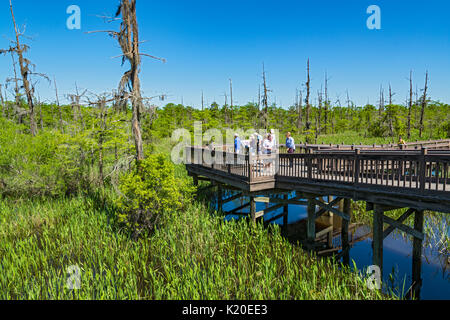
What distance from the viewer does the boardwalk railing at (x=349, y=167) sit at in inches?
253

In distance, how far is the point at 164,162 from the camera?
10.3 metres

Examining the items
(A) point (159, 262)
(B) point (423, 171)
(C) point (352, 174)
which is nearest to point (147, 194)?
(A) point (159, 262)

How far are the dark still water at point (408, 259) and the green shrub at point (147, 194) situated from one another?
7492 mm

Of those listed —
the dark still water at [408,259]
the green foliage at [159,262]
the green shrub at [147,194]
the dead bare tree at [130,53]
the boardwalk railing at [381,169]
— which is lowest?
the dark still water at [408,259]

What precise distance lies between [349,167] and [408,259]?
4730mm

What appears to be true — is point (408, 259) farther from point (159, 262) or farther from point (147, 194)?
point (147, 194)

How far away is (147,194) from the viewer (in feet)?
31.9

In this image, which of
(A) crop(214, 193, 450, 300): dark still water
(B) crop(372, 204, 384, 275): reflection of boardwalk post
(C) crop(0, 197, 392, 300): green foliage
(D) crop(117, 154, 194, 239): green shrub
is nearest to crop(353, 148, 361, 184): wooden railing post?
(B) crop(372, 204, 384, 275): reflection of boardwalk post

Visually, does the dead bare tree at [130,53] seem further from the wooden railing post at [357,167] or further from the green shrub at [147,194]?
the wooden railing post at [357,167]

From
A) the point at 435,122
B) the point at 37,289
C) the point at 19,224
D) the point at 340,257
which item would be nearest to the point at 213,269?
the point at 37,289

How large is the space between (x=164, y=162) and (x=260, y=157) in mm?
3929

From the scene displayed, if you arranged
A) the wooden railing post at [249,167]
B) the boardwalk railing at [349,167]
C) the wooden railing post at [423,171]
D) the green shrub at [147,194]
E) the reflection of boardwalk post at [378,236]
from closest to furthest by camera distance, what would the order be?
the wooden railing post at [423,171], the boardwalk railing at [349,167], the reflection of boardwalk post at [378,236], the wooden railing post at [249,167], the green shrub at [147,194]

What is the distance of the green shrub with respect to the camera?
383 inches

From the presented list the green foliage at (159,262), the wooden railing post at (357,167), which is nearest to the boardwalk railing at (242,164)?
the green foliage at (159,262)
